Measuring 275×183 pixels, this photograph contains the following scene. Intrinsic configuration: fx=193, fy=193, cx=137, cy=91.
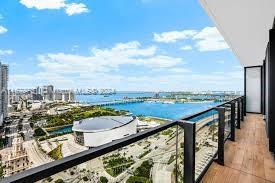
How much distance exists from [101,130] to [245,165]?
20.2m

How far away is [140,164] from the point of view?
119 centimetres

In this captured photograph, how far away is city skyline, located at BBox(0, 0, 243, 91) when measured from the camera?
50.5 meters

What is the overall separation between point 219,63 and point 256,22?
125 ft

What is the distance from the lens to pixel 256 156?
10.5 feet

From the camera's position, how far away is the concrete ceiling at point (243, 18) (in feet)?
9.78

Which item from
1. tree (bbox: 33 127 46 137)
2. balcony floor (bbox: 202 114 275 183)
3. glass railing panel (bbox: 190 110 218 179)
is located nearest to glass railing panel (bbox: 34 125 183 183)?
glass railing panel (bbox: 190 110 218 179)

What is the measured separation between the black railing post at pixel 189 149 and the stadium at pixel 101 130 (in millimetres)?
10732

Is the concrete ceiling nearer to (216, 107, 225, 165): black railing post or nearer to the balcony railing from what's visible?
(216, 107, 225, 165): black railing post

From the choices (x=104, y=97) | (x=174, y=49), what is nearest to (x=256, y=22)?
(x=104, y=97)

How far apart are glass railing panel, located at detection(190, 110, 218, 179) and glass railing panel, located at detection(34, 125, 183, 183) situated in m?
0.61

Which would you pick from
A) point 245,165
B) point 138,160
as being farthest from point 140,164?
point 245,165

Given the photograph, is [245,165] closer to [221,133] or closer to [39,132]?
[221,133]

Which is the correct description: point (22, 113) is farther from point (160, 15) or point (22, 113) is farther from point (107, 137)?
point (160, 15)

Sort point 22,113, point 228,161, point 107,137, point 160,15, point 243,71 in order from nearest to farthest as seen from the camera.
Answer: point 228,161
point 243,71
point 107,137
point 22,113
point 160,15
